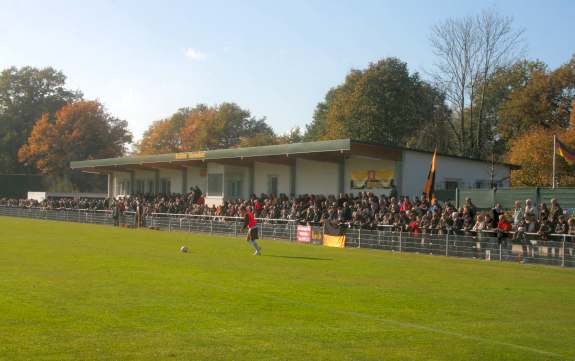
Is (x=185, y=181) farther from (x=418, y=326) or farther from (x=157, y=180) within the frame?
(x=418, y=326)

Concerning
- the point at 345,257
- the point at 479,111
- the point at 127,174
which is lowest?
the point at 345,257

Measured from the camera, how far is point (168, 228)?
41.2m

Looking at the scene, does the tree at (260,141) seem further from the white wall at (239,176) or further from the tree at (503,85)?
the white wall at (239,176)

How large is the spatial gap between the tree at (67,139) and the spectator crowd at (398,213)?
40.3 metres

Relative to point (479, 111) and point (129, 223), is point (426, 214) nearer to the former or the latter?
point (129, 223)

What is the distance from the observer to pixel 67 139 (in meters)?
82.9

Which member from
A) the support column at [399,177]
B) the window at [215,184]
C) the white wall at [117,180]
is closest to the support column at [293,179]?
the window at [215,184]

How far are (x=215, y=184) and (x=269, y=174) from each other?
5.22 m

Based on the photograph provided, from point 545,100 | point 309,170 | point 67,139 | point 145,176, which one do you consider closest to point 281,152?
point 309,170

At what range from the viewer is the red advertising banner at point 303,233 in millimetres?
31141

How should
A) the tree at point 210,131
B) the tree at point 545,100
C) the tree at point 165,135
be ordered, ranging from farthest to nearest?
the tree at point 165,135 < the tree at point 210,131 < the tree at point 545,100

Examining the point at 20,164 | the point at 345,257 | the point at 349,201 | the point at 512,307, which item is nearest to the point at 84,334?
the point at 512,307

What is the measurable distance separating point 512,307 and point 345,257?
36.8 ft

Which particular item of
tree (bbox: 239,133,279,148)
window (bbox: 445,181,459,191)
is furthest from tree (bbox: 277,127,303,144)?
window (bbox: 445,181,459,191)
